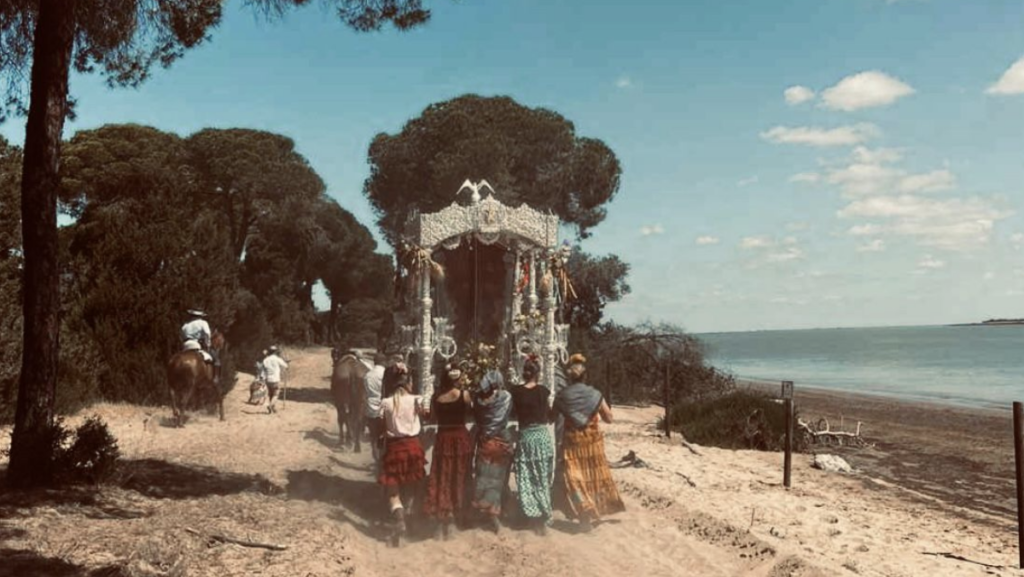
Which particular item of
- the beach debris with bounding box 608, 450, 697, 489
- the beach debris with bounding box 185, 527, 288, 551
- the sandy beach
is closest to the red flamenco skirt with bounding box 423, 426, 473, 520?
the sandy beach

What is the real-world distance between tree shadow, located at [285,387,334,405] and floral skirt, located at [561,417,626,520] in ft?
45.5

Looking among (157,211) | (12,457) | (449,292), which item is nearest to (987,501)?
(449,292)

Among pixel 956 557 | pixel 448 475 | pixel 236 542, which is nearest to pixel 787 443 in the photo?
pixel 956 557

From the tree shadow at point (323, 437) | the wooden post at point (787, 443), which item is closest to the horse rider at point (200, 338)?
the tree shadow at point (323, 437)

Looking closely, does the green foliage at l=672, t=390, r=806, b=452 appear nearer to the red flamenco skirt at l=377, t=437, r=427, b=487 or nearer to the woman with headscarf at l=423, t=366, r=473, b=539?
the woman with headscarf at l=423, t=366, r=473, b=539

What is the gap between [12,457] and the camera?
7996mm

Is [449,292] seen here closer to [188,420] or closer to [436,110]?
[188,420]

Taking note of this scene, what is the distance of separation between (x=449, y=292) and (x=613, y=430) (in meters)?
5.36

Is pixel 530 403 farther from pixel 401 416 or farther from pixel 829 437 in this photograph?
pixel 829 437

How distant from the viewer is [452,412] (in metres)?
8.03

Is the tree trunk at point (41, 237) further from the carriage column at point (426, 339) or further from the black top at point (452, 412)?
the carriage column at point (426, 339)

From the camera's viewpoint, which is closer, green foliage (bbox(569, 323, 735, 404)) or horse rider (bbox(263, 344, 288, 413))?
horse rider (bbox(263, 344, 288, 413))

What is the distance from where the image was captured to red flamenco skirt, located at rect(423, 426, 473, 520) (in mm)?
7977

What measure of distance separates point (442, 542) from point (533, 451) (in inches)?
56.1
